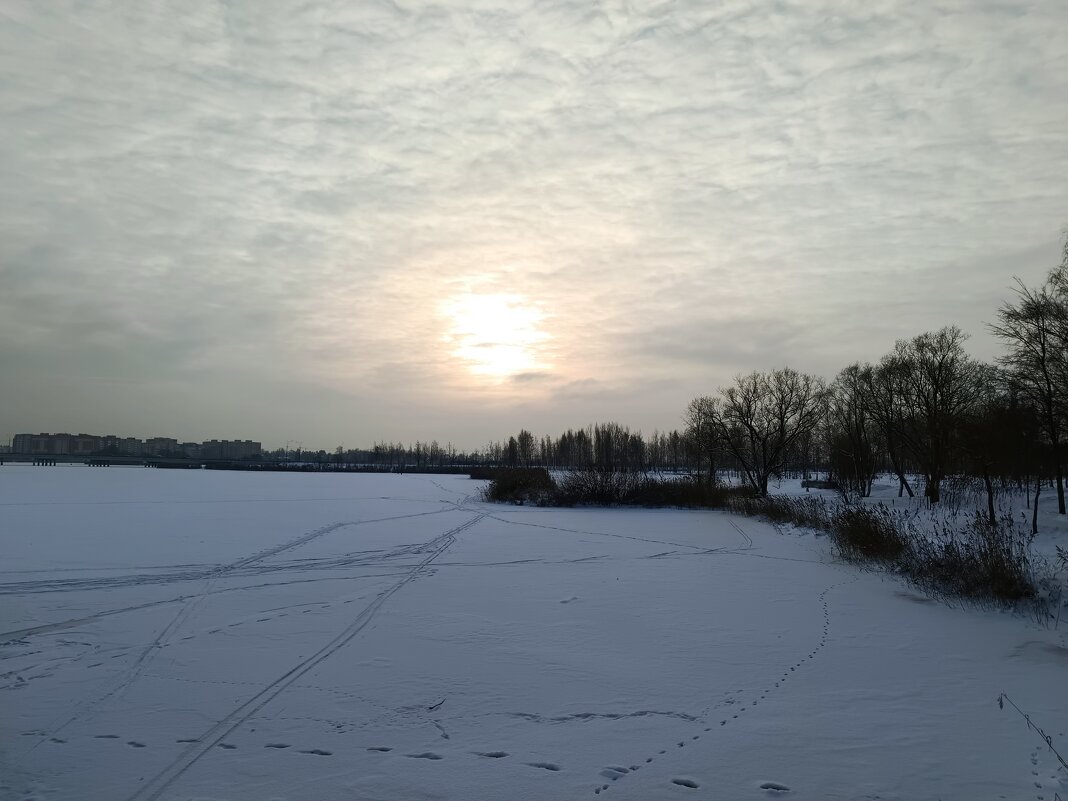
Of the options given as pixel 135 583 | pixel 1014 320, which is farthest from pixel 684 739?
pixel 1014 320

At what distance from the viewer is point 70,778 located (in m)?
4.31

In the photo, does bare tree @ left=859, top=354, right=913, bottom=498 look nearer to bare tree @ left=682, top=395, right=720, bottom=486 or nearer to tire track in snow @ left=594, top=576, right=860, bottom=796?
bare tree @ left=682, top=395, right=720, bottom=486

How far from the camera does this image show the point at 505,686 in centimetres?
639

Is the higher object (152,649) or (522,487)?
(152,649)

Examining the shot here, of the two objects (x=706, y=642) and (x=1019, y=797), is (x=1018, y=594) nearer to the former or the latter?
(x=706, y=642)

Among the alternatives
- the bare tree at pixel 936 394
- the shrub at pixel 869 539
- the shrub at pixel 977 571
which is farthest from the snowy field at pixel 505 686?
the bare tree at pixel 936 394

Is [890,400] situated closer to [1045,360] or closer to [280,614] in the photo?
[1045,360]

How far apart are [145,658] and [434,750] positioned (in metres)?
4.05

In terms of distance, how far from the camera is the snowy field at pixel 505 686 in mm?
4461

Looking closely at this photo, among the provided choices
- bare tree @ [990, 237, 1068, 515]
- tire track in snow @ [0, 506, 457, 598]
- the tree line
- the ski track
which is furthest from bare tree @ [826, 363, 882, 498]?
tire track in snow @ [0, 506, 457, 598]

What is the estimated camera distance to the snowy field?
4461 millimetres

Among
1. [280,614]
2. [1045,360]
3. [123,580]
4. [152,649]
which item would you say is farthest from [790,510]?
[152,649]

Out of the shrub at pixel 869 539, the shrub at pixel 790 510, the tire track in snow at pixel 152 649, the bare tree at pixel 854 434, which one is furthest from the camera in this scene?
the bare tree at pixel 854 434

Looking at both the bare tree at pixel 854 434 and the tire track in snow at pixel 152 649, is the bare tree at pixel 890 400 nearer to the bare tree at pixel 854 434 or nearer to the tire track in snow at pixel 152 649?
the bare tree at pixel 854 434
